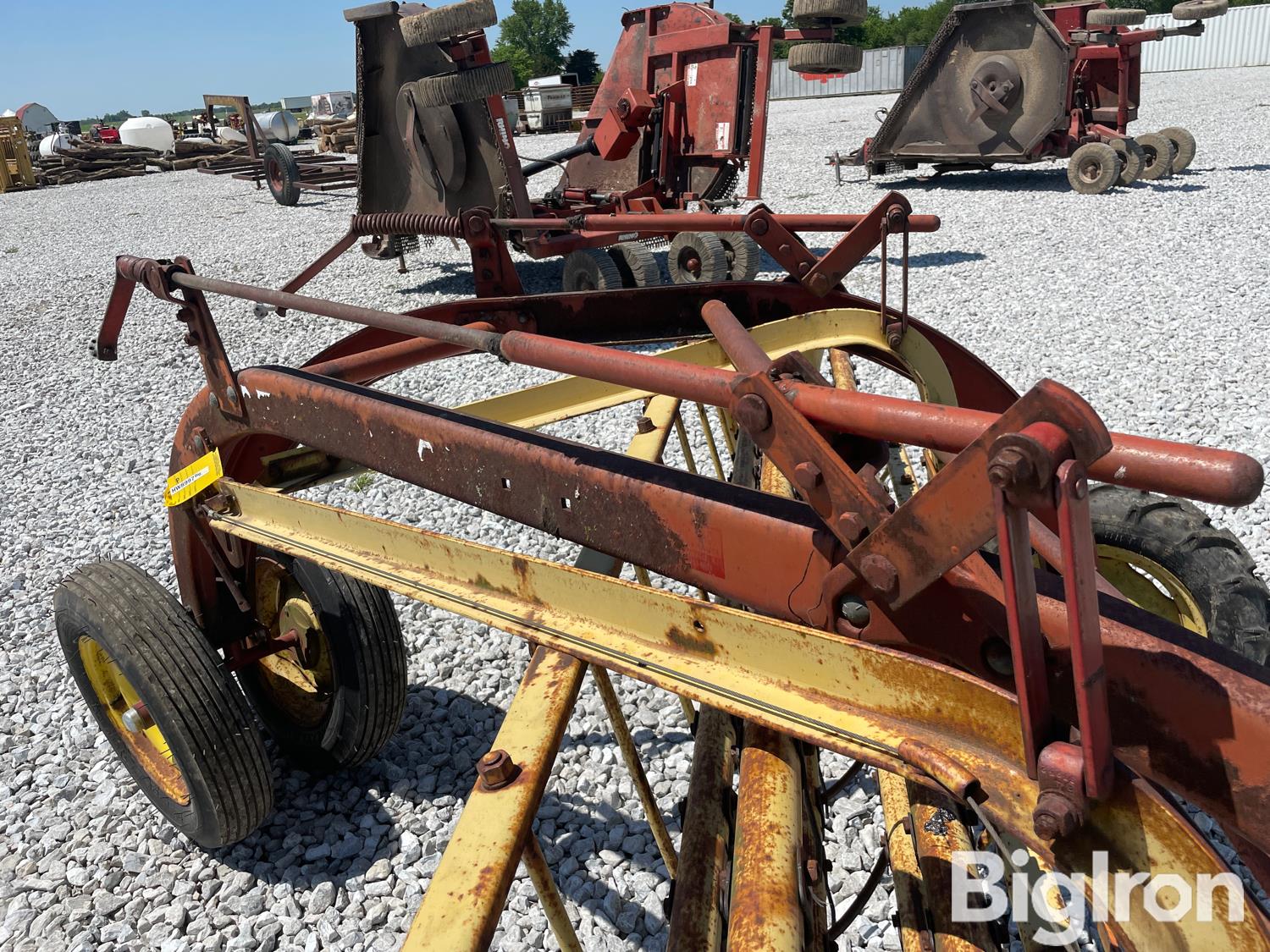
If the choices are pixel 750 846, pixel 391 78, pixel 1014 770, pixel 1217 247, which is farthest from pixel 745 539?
pixel 1217 247

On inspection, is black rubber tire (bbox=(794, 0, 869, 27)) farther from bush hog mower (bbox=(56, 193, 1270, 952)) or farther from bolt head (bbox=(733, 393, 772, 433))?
bolt head (bbox=(733, 393, 772, 433))

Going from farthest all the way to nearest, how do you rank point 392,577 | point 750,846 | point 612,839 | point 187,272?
1. point 612,839
2. point 187,272
3. point 392,577
4. point 750,846

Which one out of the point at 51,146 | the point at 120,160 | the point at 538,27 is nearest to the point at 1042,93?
the point at 120,160

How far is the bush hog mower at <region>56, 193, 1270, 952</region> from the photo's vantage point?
1103mm

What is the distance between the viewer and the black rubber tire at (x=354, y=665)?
269cm

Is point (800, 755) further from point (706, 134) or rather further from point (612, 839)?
point (706, 134)

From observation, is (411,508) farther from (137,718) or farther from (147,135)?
(147,135)

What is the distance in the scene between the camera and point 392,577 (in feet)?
6.25

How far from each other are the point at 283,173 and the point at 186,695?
36.5 feet

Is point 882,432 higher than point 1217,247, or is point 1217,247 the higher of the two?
point 882,432

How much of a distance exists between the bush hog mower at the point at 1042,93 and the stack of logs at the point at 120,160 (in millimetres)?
18136

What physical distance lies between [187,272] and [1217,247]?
938 cm

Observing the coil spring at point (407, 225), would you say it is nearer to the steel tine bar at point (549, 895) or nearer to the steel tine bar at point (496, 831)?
the steel tine bar at point (496, 831)

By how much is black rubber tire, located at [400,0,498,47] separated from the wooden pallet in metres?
22.4
